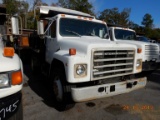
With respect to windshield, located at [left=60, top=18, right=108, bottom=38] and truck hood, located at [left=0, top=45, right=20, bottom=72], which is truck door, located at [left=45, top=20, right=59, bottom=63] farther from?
truck hood, located at [left=0, top=45, right=20, bottom=72]

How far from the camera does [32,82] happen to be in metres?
6.09

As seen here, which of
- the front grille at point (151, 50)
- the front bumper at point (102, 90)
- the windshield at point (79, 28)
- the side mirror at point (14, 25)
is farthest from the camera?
the front grille at point (151, 50)

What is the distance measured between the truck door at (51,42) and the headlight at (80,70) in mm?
1503

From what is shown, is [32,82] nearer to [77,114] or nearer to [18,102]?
[77,114]

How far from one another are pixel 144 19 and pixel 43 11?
69450mm

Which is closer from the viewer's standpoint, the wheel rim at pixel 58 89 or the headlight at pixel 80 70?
the headlight at pixel 80 70

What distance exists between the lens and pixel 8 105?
225 cm

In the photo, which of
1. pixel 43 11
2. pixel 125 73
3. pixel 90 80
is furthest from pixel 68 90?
pixel 43 11

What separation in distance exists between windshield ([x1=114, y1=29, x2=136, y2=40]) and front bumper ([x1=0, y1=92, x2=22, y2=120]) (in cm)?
598

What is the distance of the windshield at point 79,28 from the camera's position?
4684 millimetres

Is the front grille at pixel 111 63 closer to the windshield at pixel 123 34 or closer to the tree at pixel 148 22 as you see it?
the windshield at pixel 123 34

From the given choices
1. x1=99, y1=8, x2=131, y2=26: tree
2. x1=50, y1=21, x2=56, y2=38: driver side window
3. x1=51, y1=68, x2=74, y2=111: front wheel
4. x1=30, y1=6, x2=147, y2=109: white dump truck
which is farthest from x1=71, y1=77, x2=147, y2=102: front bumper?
x1=99, y1=8, x2=131, y2=26: tree

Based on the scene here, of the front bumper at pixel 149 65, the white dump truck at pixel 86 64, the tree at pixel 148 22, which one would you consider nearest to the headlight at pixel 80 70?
the white dump truck at pixel 86 64

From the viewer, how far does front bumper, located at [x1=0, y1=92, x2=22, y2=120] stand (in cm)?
220
